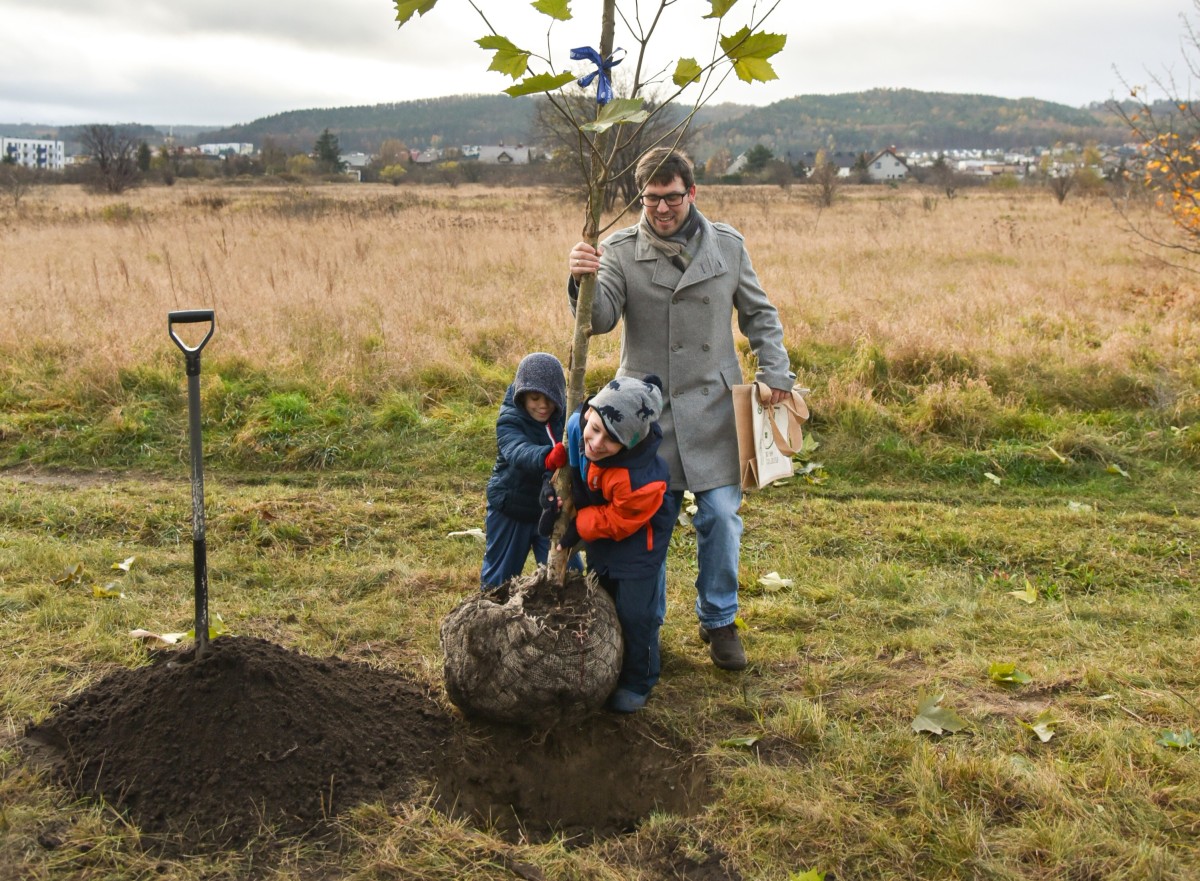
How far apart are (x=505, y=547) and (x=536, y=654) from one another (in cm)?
87

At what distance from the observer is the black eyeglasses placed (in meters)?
3.77

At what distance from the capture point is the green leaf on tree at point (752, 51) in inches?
111

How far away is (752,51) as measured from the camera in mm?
2873

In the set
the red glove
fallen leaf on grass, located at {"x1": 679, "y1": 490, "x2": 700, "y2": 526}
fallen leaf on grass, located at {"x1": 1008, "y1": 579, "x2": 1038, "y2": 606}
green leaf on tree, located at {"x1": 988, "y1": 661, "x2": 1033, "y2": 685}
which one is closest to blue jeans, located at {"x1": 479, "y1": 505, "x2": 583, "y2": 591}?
the red glove

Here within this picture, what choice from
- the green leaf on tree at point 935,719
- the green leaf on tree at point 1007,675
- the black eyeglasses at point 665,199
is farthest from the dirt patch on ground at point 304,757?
the black eyeglasses at point 665,199

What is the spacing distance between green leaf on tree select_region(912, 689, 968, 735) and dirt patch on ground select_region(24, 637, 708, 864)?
0.90 m

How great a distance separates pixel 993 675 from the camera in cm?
405

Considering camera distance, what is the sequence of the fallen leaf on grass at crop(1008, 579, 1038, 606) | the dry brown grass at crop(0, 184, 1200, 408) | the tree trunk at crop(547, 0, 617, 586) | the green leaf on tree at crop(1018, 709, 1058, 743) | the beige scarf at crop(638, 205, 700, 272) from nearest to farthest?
the tree trunk at crop(547, 0, 617, 586) → the green leaf on tree at crop(1018, 709, 1058, 743) → the beige scarf at crop(638, 205, 700, 272) → the fallen leaf on grass at crop(1008, 579, 1038, 606) → the dry brown grass at crop(0, 184, 1200, 408)

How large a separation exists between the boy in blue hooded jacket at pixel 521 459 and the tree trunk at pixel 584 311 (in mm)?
319

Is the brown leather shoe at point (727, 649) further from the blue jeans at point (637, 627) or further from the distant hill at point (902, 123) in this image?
the distant hill at point (902, 123)

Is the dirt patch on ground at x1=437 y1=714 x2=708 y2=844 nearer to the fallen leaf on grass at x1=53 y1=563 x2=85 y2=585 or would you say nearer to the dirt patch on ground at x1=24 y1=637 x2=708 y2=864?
the dirt patch on ground at x1=24 y1=637 x2=708 y2=864

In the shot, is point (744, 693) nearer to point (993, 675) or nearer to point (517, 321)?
point (993, 675)

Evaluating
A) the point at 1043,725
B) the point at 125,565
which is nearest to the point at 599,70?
the point at 1043,725

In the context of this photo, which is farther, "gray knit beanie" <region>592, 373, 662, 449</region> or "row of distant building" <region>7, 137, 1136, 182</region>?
"row of distant building" <region>7, 137, 1136, 182</region>
